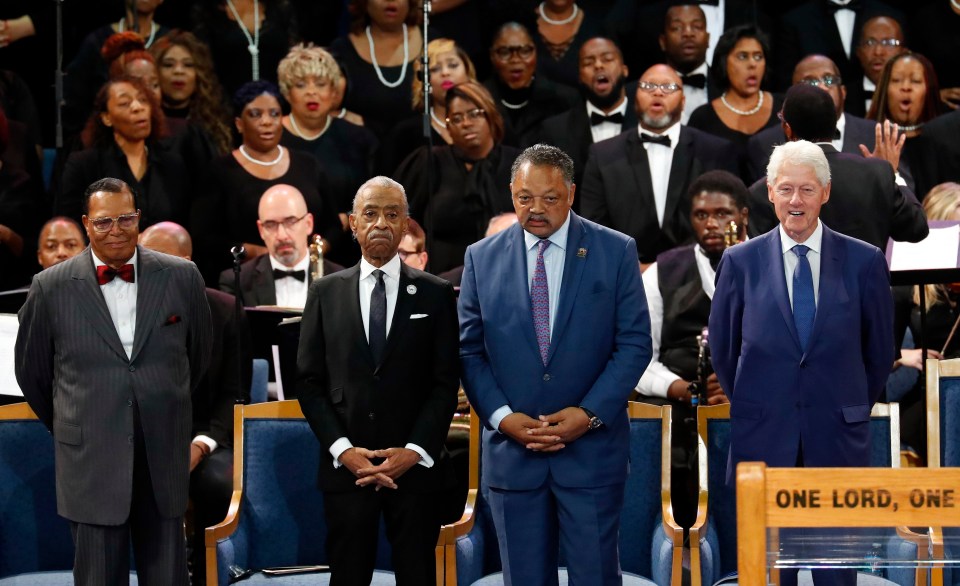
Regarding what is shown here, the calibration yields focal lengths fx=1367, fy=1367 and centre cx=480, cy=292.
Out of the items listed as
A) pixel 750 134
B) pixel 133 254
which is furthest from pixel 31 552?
pixel 750 134

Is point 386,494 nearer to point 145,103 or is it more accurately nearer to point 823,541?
point 823,541

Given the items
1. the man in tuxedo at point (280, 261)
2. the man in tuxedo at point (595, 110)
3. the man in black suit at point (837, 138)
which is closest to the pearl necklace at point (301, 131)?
the man in tuxedo at point (280, 261)

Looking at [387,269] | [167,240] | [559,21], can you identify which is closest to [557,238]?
[387,269]

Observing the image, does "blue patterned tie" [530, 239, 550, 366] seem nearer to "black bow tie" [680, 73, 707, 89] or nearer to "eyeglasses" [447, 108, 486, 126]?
"eyeglasses" [447, 108, 486, 126]

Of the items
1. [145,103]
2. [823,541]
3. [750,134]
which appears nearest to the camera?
[823,541]

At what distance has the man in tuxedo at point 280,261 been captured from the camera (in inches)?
247

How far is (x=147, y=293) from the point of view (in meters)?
4.16

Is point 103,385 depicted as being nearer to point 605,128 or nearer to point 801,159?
point 801,159

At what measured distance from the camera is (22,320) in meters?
4.19

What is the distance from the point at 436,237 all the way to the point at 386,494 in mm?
3108

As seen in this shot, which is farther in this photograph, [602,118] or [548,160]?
[602,118]

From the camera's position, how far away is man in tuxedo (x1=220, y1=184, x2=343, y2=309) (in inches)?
247

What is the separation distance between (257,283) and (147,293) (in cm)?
213

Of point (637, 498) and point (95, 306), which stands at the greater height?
point (95, 306)
